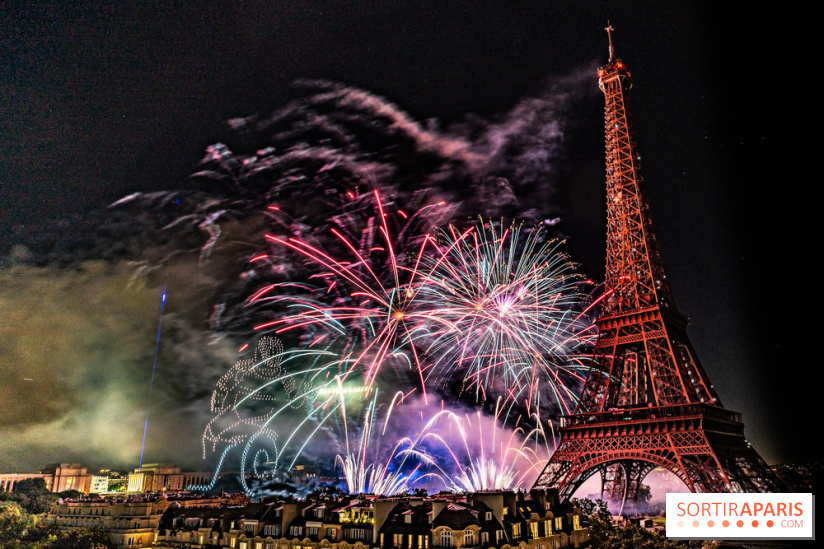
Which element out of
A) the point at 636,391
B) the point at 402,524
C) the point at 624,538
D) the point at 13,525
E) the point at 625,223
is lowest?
the point at 13,525

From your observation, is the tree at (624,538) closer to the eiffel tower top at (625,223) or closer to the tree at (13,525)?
the eiffel tower top at (625,223)

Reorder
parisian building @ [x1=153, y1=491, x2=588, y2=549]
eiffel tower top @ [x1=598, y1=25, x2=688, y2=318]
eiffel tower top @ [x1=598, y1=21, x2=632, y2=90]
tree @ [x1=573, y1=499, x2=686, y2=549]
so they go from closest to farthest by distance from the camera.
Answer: parisian building @ [x1=153, y1=491, x2=588, y2=549] → tree @ [x1=573, y1=499, x2=686, y2=549] → eiffel tower top @ [x1=598, y1=25, x2=688, y2=318] → eiffel tower top @ [x1=598, y1=21, x2=632, y2=90]

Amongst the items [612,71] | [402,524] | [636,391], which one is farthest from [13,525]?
[612,71]

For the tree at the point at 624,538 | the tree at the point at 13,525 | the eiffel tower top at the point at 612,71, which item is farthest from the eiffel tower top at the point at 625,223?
the tree at the point at 13,525

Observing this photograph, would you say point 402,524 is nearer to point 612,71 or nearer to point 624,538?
point 624,538

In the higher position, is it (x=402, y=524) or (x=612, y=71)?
(x=612, y=71)

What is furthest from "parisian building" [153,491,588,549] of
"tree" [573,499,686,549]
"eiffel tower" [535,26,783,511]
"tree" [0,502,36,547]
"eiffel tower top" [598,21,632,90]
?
"eiffel tower top" [598,21,632,90]

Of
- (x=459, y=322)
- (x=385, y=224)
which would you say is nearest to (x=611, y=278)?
(x=459, y=322)

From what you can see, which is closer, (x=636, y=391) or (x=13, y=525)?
(x=13, y=525)

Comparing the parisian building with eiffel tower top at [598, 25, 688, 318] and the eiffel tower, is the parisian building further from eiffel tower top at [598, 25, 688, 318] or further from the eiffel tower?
eiffel tower top at [598, 25, 688, 318]
